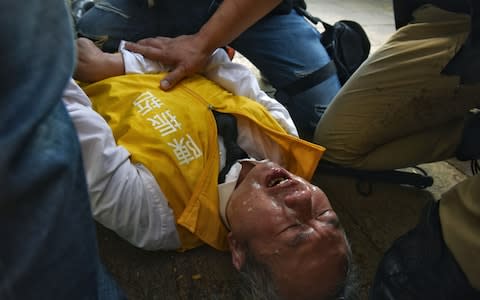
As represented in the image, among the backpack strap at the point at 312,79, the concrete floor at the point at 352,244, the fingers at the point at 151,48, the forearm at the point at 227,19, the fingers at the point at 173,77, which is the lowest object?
the concrete floor at the point at 352,244

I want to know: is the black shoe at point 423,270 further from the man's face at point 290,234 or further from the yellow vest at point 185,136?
the yellow vest at point 185,136

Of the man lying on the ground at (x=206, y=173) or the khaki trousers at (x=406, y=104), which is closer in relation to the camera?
the man lying on the ground at (x=206, y=173)

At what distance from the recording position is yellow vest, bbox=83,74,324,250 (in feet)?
3.09

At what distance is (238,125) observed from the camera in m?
1.09

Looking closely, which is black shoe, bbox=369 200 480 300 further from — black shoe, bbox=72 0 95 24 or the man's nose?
black shoe, bbox=72 0 95 24

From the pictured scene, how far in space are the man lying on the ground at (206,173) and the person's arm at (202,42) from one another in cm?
3

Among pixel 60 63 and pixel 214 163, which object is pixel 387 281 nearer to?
pixel 214 163

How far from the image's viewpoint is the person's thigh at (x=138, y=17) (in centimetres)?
136

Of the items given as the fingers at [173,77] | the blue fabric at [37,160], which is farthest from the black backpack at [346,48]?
the blue fabric at [37,160]

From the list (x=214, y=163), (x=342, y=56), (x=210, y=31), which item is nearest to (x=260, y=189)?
(x=214, y=163)

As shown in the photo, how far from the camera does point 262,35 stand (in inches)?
57.7

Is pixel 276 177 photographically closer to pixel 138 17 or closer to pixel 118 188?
pixel 118 188

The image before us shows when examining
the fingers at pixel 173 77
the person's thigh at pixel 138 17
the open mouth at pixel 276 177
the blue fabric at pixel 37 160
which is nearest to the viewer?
the blue fabric at pixel 37 160

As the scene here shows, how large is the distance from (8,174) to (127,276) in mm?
658
